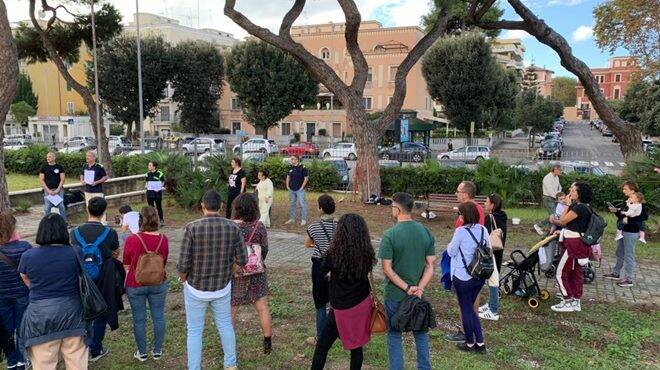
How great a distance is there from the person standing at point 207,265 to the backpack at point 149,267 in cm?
38

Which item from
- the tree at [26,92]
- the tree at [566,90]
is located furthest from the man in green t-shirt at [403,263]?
the tree at [566,90]

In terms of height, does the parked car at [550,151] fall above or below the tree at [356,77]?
below

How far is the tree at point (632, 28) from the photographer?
66.1 ft

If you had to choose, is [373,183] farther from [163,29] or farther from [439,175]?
[163,29]

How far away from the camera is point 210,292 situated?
4.03 meters

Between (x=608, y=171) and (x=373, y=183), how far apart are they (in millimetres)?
7678

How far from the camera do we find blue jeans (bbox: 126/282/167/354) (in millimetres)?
4438

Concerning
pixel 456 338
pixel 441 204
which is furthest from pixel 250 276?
pixel 441 204

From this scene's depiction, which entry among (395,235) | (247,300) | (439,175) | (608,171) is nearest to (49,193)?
(247,300)

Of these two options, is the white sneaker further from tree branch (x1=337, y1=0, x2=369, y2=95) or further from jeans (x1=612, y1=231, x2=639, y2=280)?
tree branch (x1=337, y1=0, x2=369, y2=95)

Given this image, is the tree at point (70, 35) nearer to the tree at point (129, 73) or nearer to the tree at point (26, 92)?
the tree at point (129, 73)

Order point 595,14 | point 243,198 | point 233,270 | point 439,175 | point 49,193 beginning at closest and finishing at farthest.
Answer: point 233,270 → point 243,198 → point 49,193 → point 439,175 → point 595,14

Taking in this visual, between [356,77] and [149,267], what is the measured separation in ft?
35.2

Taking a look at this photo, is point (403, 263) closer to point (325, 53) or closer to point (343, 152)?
point (343, 152)
